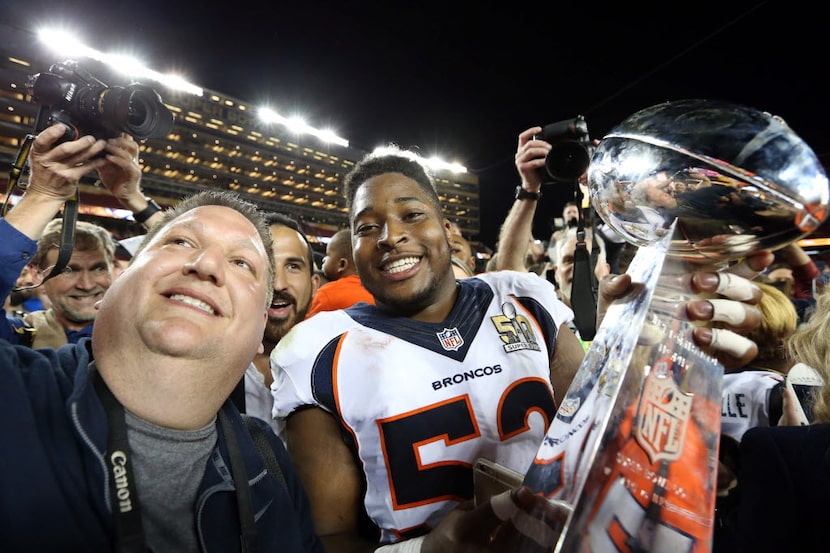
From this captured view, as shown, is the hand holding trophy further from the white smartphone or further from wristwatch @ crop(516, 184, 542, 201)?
wristwatch @ crop(516, 184, 542, 201)

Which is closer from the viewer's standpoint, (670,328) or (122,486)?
(670,328)

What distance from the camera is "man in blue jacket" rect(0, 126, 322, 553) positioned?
0.87 m

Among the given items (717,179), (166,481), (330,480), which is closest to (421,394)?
(330,480)

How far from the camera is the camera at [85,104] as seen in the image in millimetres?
1663

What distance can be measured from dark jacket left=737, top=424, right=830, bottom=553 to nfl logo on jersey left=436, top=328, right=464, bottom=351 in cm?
75

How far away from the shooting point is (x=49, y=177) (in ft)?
4.88

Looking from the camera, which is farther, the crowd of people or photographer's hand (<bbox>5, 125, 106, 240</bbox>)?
photographer's hand (<bbox>5, 125, 106, 240</bbox>)

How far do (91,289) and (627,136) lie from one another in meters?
2.98

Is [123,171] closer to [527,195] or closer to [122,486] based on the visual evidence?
[122,486]

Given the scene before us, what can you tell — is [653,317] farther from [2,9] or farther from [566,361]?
[2,9]

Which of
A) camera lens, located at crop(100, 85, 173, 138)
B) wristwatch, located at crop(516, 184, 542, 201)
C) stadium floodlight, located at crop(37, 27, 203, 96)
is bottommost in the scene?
wristwatch, located at crop(516, 184, 542, 201)

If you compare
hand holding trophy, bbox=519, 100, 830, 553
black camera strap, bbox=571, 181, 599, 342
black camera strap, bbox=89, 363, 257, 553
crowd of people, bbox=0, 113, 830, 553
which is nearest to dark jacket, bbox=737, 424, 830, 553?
crowd of people, bbox=0, 113, 830, 553

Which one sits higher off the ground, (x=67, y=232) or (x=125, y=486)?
(x=67, y=232)

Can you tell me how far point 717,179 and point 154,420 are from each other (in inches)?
49.1
